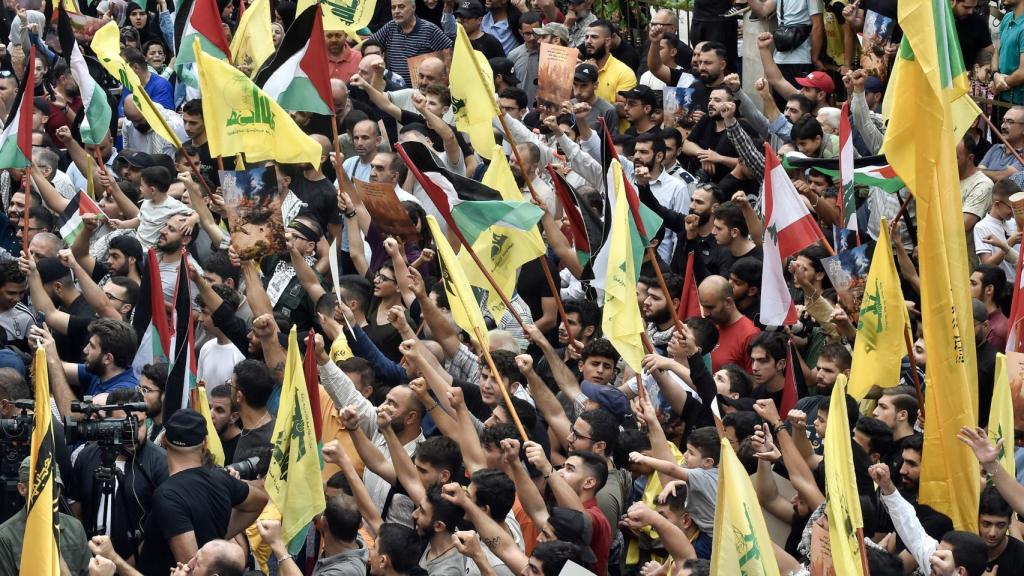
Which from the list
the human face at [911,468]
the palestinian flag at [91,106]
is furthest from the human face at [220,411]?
the palestinian flag at [91,106]

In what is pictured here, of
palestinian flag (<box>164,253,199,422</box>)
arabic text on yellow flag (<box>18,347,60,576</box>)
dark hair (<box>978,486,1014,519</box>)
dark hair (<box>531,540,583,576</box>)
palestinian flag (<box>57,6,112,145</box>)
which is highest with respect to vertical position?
arabic text on yellow flag (<box>18,347,60,576</box>)

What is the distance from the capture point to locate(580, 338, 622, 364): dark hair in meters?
9.95

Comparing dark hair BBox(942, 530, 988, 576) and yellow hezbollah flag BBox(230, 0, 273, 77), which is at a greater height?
dark hair BBox(942, 530, 988, 576)

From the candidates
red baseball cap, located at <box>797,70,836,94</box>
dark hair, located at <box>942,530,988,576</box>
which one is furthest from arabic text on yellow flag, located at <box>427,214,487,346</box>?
red baseball cap, located at <box>797,70,836,94</box>

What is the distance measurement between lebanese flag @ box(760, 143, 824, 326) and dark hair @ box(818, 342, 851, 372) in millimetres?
384

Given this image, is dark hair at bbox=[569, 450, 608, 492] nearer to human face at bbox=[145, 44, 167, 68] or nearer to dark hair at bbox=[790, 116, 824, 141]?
dark hair at bbox=[790, 116, 824, 141]

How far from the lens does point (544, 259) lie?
35.3 ft

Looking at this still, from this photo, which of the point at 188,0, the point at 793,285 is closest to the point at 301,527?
the point at 793,285

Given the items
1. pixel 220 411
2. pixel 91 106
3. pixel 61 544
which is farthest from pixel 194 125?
pixel 61 544

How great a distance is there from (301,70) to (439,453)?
3.81 m

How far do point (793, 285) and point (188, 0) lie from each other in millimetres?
5641

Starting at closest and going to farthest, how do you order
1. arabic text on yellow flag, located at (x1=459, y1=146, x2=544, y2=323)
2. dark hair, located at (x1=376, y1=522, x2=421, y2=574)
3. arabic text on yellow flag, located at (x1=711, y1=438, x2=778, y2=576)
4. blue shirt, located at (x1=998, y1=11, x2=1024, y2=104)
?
arabic text on yellow flag, located at (x1=711, y1=438, x2=778, y2=576) < dark hair, located at (x1=376, y1=522, x2=421, y2=574) < arabic text on yellow flag, located at (x1=459, y1=146, x2=544, y2=323) < blue shirt, located at (x1=998, y1=11, x2=1024, y2=104)

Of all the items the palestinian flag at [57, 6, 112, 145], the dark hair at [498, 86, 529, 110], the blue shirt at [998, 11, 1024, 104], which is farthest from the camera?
the dark hair at [498, 86, 529, 110]

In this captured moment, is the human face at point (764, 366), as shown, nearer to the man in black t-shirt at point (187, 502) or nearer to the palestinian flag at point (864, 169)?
the palestinian flag at point (864, 169)
